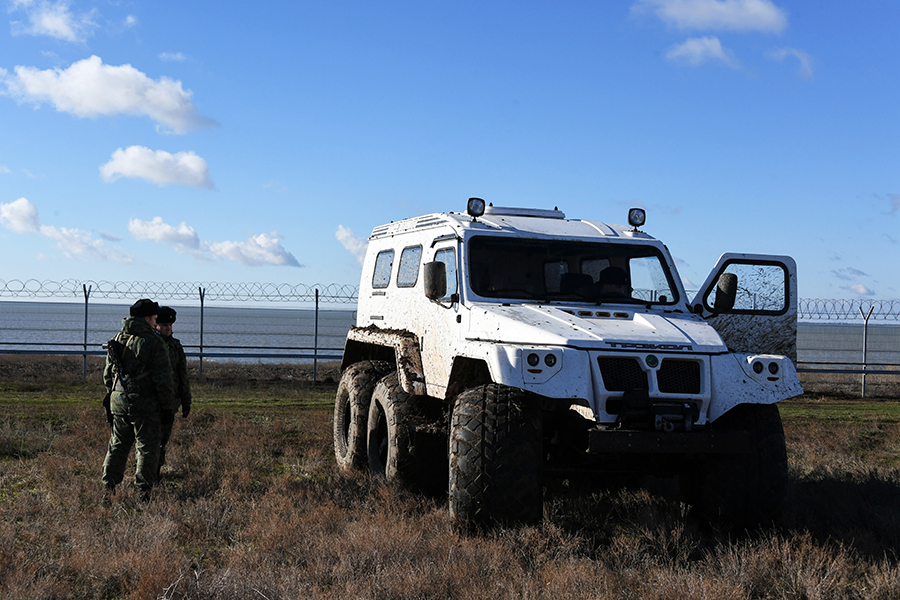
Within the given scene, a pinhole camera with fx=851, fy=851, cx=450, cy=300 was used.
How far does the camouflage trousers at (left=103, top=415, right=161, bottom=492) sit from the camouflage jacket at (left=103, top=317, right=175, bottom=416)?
10cm

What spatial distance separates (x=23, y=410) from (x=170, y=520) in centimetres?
872

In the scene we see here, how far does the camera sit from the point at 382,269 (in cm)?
962

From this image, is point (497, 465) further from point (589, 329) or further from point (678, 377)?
point (678, 377)

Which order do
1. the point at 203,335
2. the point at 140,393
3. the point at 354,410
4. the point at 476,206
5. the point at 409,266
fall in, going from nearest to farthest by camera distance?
the point at 140,393, the point at 476,206, the point at 409,266, the point at 354,410, the point at 203,335

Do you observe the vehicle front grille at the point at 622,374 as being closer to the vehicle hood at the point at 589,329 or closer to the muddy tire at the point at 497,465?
the vehicle hood at the point at 589,329

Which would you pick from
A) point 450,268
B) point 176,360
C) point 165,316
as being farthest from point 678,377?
point 165,316

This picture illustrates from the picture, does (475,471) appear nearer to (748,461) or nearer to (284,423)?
(748,461)

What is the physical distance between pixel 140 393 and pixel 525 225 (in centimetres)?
363

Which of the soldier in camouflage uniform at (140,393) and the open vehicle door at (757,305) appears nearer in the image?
the soldier in camouflage uniform at (140,393)

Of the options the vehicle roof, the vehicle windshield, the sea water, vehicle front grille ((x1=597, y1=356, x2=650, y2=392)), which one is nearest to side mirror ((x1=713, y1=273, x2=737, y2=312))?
the vehicle windshield

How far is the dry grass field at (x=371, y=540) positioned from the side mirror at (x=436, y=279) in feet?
5.65

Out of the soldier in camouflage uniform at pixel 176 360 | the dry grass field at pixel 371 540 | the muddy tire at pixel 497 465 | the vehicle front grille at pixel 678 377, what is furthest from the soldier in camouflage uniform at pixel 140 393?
the vehicle front grille at pixel 678 377

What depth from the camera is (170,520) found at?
6.32 meters

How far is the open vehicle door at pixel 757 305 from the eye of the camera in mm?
7449
